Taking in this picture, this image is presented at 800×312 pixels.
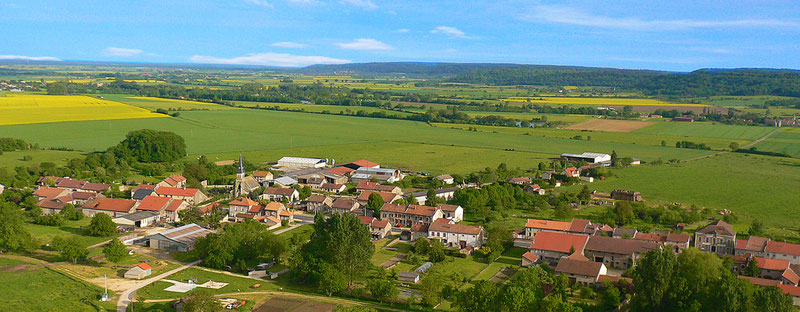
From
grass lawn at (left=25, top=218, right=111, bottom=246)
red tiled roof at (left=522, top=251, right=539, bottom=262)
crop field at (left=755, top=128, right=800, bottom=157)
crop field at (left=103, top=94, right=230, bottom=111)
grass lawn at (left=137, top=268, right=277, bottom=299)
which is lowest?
grass lawn at (left=25, top=218, right=111, bottom=246)

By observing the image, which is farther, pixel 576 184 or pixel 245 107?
pixel 245 107

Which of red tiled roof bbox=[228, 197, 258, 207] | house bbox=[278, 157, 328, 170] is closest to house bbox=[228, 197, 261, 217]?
red tiled roof bbox=[228, 197, 258, 207]

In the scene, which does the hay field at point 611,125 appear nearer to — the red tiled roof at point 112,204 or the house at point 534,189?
the house at point 534,189

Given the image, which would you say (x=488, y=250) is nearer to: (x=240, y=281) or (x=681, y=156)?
(x=240, y=281)

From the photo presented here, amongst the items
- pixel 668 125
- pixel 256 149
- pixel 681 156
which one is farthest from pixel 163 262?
pixel 668 125

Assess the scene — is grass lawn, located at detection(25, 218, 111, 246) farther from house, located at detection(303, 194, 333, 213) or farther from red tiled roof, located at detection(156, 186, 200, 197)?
house, located at detection(303, 194, 333, 213)
